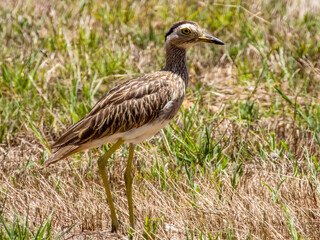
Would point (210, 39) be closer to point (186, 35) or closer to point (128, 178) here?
point (186, 35)

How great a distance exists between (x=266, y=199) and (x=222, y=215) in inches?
16.8

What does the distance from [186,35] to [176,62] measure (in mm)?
229

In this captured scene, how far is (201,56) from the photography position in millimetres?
7254

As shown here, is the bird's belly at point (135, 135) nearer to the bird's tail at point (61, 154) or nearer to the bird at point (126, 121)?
the bird at point (126, 121)

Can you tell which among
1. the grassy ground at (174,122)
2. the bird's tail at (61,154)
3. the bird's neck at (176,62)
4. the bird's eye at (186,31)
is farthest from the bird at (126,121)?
the bird's eye at (186,31)

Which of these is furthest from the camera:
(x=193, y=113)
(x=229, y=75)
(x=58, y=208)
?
(x=229, y=75)

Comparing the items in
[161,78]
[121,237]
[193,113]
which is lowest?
[121,237]

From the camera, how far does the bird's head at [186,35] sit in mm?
5074

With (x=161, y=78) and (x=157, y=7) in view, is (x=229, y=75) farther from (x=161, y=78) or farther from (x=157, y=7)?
(x=161, y=78)

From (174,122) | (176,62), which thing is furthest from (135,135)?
(174,122)

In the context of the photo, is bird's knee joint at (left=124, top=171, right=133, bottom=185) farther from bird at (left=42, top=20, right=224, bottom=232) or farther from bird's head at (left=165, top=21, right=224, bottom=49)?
bird's head at (left=165, top=21, right=224, bottom=49)

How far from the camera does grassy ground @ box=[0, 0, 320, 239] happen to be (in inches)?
170

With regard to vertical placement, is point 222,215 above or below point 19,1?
below

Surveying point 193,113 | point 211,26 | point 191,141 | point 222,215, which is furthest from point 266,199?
point 211,26
